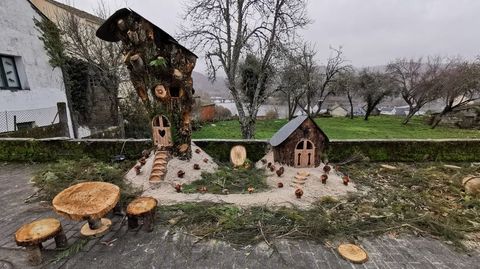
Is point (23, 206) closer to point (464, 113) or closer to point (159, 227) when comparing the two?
point (159, 227)

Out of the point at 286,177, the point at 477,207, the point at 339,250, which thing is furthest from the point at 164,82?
the point at 477,207

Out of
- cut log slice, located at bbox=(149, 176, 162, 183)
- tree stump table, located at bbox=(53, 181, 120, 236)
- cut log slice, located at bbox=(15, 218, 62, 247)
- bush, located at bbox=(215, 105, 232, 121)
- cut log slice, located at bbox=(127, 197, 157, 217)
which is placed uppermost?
tree stump table, located at bbox=(53, 181, 120, 236)

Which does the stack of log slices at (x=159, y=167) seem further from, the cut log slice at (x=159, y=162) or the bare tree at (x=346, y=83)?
the bare tree at (x=346, y=83)

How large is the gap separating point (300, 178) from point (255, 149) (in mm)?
2241

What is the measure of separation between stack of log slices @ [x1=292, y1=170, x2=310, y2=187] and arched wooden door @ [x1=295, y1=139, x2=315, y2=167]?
1.29 ft

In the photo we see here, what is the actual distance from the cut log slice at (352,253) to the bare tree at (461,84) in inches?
938

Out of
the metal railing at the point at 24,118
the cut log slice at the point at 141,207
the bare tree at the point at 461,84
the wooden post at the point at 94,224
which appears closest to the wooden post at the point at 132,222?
the cut log slice at the point at 141,207

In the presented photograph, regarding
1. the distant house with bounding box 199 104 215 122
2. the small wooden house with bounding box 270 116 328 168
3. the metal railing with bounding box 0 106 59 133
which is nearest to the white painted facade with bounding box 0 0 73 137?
the metal railing with bounding box 0 106 59 133

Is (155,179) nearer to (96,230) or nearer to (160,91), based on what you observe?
(96,230)

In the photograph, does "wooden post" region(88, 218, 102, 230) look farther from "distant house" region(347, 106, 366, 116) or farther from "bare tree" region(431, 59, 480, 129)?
"distant house" region(347, 106, 366, 116)

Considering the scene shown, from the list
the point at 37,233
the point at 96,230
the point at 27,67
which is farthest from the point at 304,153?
the point at 27,67

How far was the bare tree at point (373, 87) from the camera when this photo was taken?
27016 mm

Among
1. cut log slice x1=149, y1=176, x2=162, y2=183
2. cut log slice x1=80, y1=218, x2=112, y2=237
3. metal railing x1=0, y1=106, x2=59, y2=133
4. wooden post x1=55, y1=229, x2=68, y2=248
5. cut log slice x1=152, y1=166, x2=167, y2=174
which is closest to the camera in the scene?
wooden post x1=55, y1=229, x2=68, y2=248

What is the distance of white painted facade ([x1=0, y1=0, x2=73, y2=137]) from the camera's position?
10719 mm
